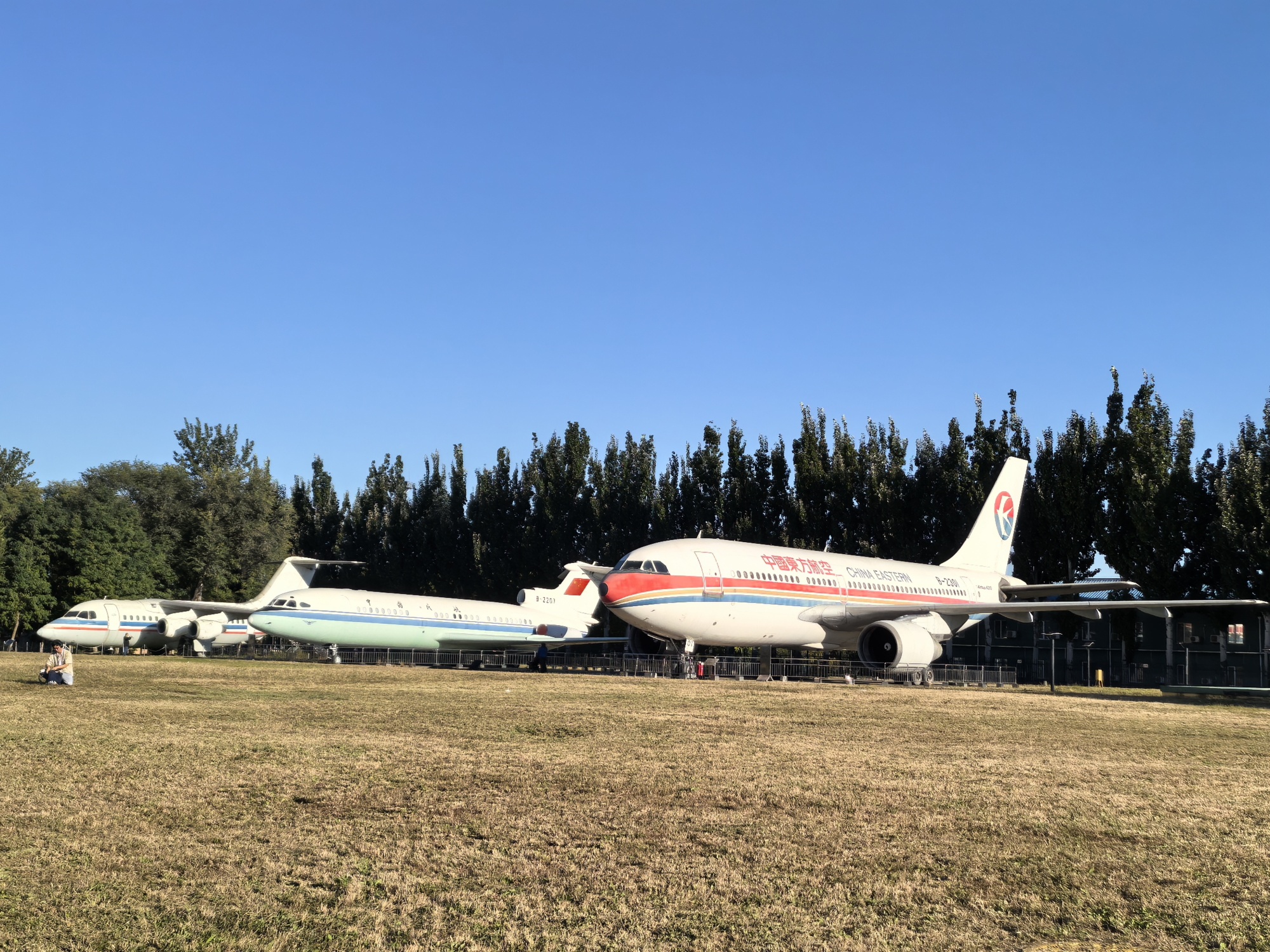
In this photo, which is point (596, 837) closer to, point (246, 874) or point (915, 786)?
point (246, 874)

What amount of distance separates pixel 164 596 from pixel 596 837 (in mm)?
65256

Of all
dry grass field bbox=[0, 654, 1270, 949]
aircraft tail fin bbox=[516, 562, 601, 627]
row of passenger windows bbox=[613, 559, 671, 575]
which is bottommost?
dry grass field bbox=[0, 654, 1270, 949]

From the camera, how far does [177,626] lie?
2050 inches

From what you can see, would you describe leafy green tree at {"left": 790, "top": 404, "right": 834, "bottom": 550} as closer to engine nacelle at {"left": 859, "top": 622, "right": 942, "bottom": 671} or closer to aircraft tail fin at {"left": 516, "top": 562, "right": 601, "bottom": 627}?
aircraft tail fin at {"left": 516, "top": 562, "right": 601, "bottom": 627}

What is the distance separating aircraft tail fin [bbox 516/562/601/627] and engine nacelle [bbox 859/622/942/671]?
67.7ft

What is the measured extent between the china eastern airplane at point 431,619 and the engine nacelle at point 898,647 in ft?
Result: 32.8

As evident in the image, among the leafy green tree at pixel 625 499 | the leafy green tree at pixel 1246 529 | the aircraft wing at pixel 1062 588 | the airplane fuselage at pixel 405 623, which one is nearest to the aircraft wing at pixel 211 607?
the airplane fuselage at pixel 405 623

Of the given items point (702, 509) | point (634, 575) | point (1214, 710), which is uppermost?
point (702, 509)

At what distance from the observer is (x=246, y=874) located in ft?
19.8

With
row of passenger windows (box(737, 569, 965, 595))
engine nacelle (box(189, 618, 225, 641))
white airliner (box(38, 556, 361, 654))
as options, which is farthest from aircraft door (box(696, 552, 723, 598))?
engine nacelle (box(189, 618, 225, 641))

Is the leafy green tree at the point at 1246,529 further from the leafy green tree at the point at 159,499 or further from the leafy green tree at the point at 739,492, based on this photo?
the leafy green tree at the point at 159,499

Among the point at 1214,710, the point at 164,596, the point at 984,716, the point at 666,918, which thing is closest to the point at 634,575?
the point at 984,716

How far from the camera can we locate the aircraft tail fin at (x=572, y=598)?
52106mm

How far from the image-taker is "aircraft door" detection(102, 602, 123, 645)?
1912 inches
